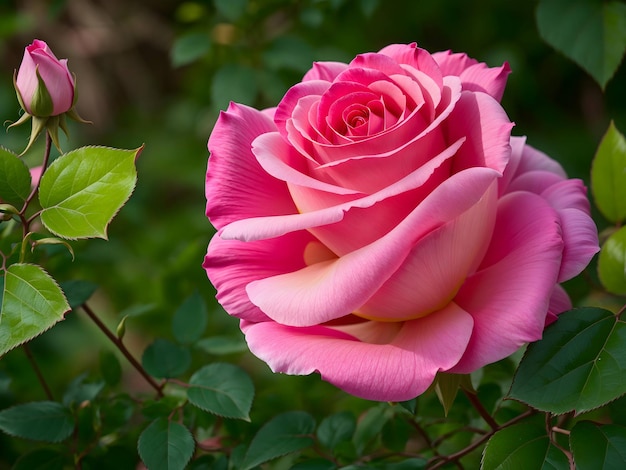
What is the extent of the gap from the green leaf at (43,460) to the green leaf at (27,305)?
8.5 inches

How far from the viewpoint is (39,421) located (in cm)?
65

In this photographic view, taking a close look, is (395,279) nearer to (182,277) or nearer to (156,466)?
(156,466)

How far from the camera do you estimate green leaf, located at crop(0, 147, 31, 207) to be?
559mm

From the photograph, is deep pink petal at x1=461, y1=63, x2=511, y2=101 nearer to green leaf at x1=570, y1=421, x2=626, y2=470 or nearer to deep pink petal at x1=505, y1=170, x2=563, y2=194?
deep pink petal at x1=505, y1=170, x2=563, y2=194

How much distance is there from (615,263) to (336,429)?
28cm

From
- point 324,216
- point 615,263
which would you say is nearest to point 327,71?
point 324,216

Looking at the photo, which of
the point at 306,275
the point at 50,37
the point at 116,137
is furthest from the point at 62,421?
the point at 50,37

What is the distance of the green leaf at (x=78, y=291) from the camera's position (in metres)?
0.67

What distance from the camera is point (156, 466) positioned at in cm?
56

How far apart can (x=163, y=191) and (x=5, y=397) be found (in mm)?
1465

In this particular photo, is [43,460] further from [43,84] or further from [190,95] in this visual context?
[190,95]

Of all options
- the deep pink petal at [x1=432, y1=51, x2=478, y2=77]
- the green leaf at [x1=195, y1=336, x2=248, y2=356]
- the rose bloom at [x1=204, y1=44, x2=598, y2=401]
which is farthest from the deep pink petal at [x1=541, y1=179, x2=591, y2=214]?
the green leaf at [x1=195, y1=336, x2=248, y2=356]

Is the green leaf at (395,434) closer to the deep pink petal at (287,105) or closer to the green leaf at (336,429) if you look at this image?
the green leaf at (336,429)

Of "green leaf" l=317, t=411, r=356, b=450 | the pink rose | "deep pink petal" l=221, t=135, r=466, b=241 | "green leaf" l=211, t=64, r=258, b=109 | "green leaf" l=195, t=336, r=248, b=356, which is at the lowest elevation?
"green leaf" l=317, t=411, r=356, b=450
